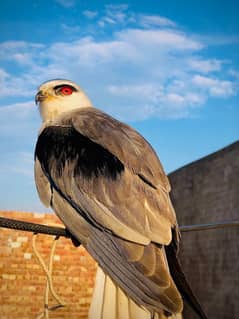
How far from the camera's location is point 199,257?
862 centimetres

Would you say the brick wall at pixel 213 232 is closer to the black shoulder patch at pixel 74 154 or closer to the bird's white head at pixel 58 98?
the bird's white head at pixel 58 98

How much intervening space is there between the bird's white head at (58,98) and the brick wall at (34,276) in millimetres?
4576

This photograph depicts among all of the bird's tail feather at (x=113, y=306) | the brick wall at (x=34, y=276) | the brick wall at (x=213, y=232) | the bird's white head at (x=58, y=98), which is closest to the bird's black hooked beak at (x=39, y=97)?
the bird's white head at (x=58, y=98)

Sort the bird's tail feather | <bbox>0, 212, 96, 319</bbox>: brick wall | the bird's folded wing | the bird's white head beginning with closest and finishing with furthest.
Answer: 1. the bird's tail feather
2. the bird's folded wing
3. the bird's white head
4. <bbox>0, 212, 96, 319</bbox>: brick wall

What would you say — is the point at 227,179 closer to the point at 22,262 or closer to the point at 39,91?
the point at 22,262

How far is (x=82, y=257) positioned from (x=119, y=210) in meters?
5.74

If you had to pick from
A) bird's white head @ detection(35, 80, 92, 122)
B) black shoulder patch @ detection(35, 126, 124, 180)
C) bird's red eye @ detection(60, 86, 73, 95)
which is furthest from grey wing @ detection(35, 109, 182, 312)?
bird's red eye @ detection(60, 86, 73, 95)

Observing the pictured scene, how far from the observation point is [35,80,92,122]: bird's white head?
2205 mm

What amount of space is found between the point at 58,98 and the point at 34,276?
192 inches

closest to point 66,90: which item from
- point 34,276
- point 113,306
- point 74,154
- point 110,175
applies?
point 74,154

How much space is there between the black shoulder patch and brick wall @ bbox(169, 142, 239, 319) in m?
6.03

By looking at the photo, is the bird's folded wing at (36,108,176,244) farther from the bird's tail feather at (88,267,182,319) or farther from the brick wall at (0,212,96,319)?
the brick wall at (0,212,96,319)

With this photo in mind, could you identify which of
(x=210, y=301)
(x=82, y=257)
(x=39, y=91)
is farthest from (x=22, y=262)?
(x=39, y=91)

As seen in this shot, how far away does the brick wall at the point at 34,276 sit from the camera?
6.54m
